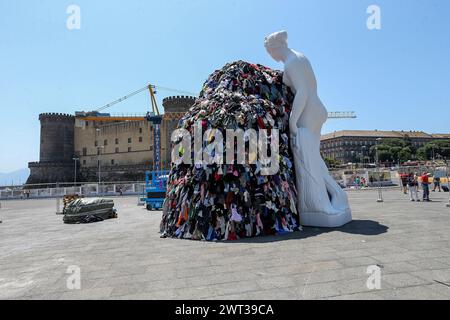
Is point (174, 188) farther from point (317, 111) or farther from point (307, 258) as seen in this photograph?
point (317, 111)

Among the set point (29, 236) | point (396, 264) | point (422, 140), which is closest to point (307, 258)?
point (396, 264)

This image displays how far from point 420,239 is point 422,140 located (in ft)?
418

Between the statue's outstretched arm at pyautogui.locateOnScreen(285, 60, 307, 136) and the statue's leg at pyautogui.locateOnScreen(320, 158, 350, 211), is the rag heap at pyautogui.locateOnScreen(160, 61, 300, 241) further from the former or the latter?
the statue's leg at pyautogui.locateOnScreen(320, 158, 350, 211)

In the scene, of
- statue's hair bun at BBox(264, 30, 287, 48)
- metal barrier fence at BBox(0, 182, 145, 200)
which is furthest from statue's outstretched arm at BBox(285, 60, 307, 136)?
metal barrier fence at BBox(0, 182, 145, 200)

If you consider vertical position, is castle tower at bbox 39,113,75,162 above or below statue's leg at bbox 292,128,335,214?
above

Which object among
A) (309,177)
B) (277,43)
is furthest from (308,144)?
(277,43)

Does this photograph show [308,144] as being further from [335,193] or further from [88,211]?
[88,211]

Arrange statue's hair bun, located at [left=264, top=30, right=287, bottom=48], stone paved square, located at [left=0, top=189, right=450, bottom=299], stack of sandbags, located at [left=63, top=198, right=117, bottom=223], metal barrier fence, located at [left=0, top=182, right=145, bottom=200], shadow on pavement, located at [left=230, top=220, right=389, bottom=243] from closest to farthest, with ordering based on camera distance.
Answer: stone paved square, located at [left=0, top=189, right=450, bottom=299]
shadow on pavement, located at [left=230, top=220, right=389, bottom=243]
statue's hair bun, located at [left=264, top=30, right=287, bottom=48]
stack of sandbags, located at [left=63, top=198, right=117, bottom=223]
metal barrier fence, located at [left=0, top=182, right=145, bottom=200]

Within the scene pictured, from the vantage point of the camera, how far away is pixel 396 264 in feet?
14.5

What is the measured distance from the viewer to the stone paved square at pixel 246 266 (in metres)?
3.60

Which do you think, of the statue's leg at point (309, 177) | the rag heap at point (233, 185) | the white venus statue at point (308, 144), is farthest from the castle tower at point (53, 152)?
the statue's leg at point (309, 177)

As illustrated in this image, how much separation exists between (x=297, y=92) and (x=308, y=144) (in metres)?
1.46

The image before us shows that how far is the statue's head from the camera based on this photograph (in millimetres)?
8500

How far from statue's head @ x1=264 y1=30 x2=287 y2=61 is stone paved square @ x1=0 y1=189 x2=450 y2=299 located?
195 inches
